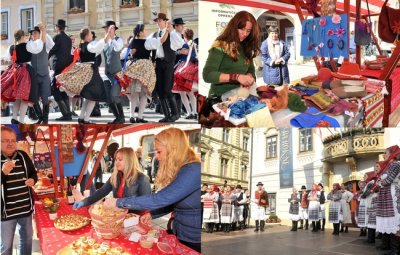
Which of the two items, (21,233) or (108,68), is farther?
(21,233)

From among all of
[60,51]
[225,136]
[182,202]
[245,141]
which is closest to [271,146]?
[245,141]

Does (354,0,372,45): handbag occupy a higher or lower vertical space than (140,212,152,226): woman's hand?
A: higher

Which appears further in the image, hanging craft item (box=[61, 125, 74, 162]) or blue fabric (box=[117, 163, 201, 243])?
hanging craft item (box=[61, 125, 74, 162])

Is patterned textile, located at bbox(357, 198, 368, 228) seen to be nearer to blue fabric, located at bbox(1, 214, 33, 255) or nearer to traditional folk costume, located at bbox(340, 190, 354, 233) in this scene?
traditional folk costume, located at bbox(340, 190, 354, 233)

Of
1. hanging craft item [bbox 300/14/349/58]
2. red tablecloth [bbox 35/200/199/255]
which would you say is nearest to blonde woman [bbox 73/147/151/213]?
red tablecloth [bbox 35/200/199/255]

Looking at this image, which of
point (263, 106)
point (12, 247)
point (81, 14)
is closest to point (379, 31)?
point (263, 106)

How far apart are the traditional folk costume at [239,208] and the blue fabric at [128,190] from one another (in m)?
0.47

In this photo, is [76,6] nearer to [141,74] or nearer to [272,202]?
[141,74]

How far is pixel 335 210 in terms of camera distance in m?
2.78

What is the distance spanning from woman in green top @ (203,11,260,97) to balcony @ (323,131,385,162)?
0.56m

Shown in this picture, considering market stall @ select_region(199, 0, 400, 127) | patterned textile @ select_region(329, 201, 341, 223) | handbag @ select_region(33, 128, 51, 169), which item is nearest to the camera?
market stall @ select_region(199, 0, 400, 127)

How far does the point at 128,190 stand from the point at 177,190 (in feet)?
0.95

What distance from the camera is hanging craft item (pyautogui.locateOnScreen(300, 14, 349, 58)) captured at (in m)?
2.59

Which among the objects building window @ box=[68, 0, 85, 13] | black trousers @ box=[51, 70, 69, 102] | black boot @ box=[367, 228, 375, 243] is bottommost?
black boot @ box=[367, 228, 375, 243]
